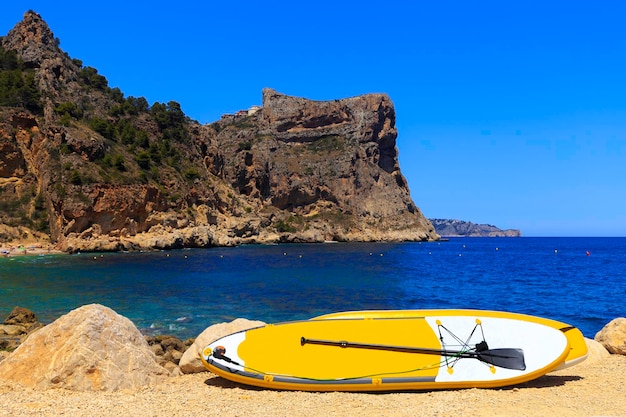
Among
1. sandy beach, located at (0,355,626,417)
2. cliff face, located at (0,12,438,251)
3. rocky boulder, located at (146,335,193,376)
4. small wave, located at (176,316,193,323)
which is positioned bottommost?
small wave, located at (176,316,193,323)

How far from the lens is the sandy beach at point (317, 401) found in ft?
21.6

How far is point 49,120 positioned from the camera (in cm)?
6662

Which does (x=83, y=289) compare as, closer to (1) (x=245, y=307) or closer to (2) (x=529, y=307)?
(1) (x=245, y=307)

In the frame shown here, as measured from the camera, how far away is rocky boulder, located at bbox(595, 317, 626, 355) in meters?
10.5

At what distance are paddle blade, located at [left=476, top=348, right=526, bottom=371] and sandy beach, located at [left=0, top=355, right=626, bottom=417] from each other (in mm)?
367

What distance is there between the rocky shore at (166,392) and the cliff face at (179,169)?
55.8 meters

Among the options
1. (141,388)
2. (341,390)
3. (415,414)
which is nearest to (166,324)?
(141,388)

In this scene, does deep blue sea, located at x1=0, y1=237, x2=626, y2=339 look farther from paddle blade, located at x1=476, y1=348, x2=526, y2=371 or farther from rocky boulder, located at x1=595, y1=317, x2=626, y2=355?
paddle blade, located at x1=476, y1=348, x2=526, y2=371

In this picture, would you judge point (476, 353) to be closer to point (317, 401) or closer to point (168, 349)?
point (317, 401)

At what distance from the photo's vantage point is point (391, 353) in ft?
26.2

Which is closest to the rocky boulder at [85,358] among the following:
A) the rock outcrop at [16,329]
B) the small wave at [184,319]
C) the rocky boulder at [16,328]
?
the rock outcrop at [16,329]

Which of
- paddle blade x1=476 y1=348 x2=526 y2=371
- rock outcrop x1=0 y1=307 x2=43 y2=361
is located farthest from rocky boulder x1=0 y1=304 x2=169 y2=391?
paddle blade x1=476 y1=348 x2=526 y2=371

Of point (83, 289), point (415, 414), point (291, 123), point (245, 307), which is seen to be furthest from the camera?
point (291, 123)

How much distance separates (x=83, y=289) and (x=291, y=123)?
115 m
